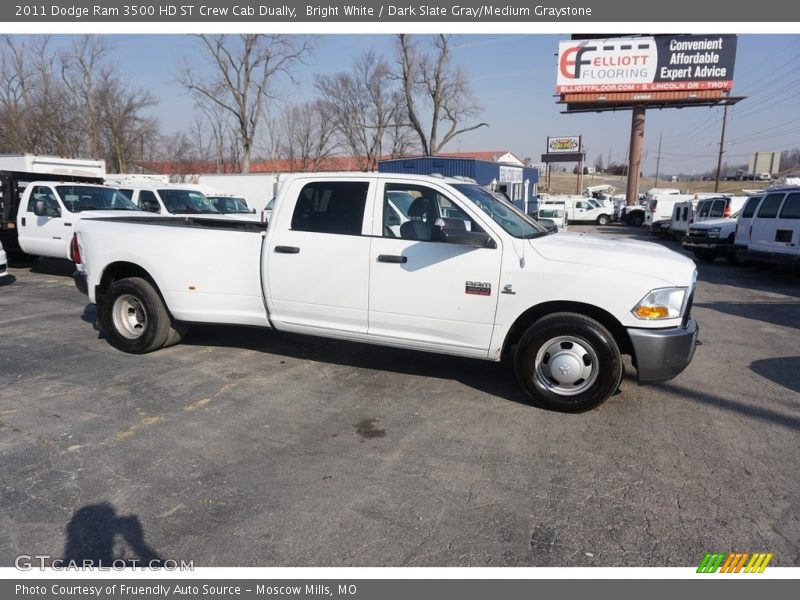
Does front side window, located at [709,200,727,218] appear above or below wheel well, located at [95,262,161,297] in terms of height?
above

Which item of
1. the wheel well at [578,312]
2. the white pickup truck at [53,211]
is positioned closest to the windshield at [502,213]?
the wheel well at [578,312]

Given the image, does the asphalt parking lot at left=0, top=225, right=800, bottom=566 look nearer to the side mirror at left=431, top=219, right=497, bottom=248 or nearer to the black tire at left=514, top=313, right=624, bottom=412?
the black tire at left=514, top=313, right=624, bottom=412

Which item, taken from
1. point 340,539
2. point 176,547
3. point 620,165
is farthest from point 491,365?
point 620,165

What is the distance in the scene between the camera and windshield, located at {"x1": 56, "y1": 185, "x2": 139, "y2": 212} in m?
11.7

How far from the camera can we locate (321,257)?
517cm

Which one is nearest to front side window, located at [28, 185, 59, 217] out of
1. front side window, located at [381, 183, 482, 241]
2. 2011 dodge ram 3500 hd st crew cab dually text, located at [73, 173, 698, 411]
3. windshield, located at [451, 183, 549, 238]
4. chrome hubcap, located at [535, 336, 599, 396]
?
2011 dodge ram 3500 hd st crew cab dually text, located at [73, 173, 698, 411]

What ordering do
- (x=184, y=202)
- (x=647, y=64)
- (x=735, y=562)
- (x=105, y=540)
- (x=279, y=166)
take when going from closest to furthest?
(x=735, y=562), (x=105, y=540), (x=184, y=202), (x=647, y=64), (x=279, y=166)

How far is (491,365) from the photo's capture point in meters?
5.92

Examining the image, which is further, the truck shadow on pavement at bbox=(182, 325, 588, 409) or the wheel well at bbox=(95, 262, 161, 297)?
the wheel well at bbox=(95, 262, 161, 297)

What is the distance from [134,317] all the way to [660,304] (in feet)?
17.7

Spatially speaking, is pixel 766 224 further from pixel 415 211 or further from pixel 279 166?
pixel 279 166

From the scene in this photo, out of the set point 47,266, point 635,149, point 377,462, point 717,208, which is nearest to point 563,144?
point 635,149

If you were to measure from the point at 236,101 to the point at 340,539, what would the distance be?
1801 inches

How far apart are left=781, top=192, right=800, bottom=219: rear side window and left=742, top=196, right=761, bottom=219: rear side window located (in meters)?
0.96
